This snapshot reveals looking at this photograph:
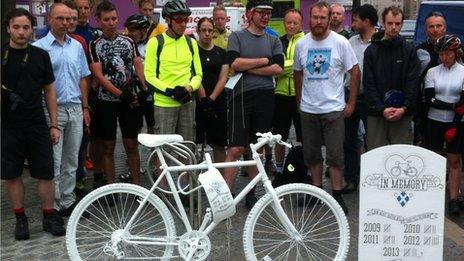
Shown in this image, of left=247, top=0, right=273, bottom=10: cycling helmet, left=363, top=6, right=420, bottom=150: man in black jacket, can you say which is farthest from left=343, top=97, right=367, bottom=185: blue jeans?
left=247, top=0, right=273, bottom=10: cycling helmet

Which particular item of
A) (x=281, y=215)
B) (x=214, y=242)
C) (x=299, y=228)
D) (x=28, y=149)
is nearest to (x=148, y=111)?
(x=28, y=149)

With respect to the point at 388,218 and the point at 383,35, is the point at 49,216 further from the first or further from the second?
the point at 383,35

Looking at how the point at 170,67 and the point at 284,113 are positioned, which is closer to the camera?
the point at 170,67

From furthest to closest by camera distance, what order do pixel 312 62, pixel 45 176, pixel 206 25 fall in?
pixel 206 25, pixel 312 62, pixel 45 176

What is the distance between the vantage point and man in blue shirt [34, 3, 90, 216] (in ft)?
19.6

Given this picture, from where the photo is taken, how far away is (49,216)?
19.0 feet

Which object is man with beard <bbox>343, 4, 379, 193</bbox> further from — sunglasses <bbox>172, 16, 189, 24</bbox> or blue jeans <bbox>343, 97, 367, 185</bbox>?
sunglasses <bbox>172, 16, 189, 24</bbox>

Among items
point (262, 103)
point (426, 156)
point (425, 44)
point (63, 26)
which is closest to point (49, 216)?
point (63, 26)

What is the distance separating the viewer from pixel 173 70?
6.08 meters

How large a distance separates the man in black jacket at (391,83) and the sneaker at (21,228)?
3.32 m

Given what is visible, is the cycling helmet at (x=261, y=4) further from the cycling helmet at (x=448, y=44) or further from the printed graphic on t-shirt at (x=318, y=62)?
the cycling helmet at (x=448, y=44)

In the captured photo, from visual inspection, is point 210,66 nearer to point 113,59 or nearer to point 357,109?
point 113,59

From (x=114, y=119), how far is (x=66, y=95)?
702mm

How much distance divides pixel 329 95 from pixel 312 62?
354 millimetres
